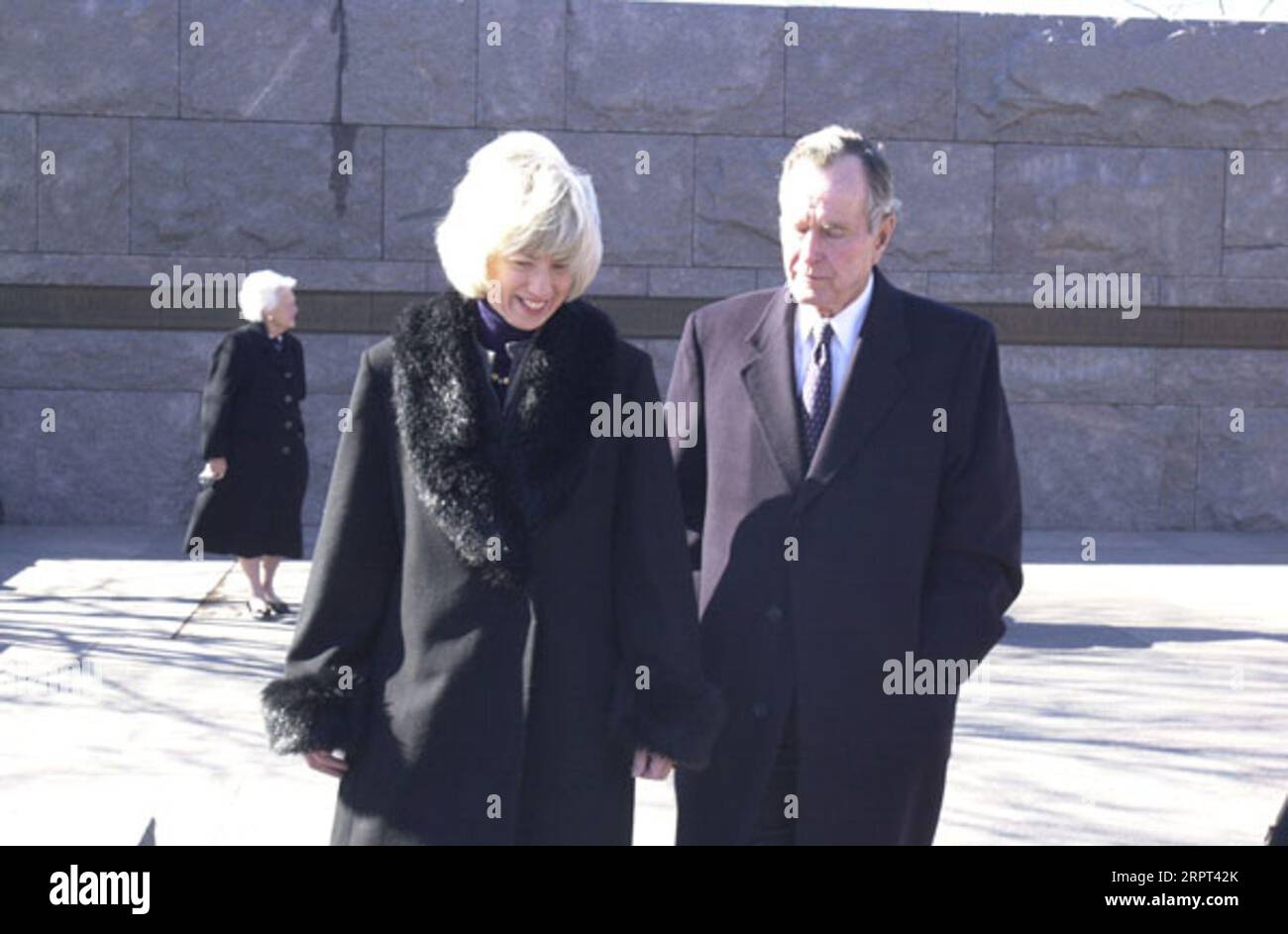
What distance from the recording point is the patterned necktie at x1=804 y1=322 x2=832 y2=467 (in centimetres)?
382

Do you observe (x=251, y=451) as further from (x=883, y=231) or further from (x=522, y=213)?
(x=522, y=213)

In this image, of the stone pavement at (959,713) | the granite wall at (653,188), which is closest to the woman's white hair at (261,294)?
the stone pavement at (959,713)

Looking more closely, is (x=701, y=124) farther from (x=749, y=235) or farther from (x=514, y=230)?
(x=514, y=230)

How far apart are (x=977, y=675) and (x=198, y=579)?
4953 millimetres

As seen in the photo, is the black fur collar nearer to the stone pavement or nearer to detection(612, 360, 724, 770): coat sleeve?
detection(612, 360, 724, 770): coat sleeve

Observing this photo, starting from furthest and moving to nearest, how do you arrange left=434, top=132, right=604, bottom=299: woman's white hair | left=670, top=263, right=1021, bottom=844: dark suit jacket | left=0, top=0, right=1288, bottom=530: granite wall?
left=0, top=0, right=1288, bottom=530: granite wall < left=670, top=263, right=1021, bottom=844: dark suit jacket < left=434, top=132, right=604, bottom=299: woman's white hair

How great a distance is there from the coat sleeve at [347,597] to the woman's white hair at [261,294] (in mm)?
7183

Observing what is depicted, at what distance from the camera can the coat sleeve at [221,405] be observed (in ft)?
34.2

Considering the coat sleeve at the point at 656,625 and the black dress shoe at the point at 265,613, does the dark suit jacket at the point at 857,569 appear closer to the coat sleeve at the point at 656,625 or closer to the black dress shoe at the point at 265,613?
the coat sleeve at the point at 656,625

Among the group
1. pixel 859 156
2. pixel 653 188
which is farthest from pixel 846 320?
pixel 653 188

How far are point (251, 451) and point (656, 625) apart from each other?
7.34 metres

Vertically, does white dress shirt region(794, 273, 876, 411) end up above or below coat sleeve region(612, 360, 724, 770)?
above

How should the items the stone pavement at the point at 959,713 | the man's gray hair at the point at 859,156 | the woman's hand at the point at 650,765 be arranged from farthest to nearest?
the stone pavement at the point at 959,713 → the man's gray hair at the point at 859,156 → the woman's hand at the point at 650,765

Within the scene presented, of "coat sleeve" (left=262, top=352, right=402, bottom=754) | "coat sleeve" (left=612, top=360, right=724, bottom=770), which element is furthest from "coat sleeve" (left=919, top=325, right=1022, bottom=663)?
"coat sleeve" (left=262, top=352, right=402, bottom=754)
